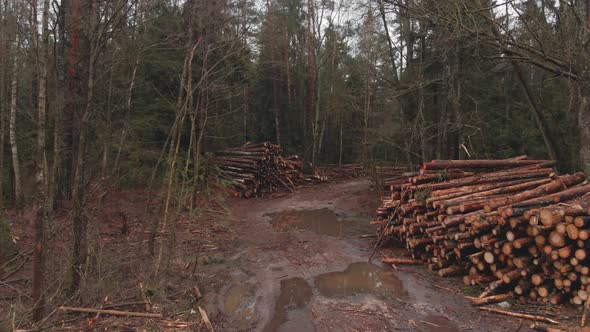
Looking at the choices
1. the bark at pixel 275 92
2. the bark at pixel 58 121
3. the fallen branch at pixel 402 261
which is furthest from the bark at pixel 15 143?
the bark at pixel 275 92

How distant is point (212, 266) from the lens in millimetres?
7062

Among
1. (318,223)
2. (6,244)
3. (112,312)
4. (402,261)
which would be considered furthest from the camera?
(318,223)

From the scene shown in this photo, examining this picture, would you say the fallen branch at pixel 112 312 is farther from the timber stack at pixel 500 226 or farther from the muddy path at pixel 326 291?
the timber stack at pixel 500 226

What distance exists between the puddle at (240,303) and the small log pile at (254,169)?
9.79 m

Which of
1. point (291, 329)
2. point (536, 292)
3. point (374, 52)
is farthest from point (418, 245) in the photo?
point (374, 52)

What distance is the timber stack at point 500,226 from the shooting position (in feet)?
16.0

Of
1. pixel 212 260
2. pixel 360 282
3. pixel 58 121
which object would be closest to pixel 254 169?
pixel 212 260

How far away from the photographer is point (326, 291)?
19.1 ft

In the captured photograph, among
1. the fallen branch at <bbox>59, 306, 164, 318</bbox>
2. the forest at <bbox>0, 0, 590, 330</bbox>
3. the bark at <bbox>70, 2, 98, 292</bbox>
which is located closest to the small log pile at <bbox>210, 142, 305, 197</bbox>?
the forest at <bbox>0, 0, 590, 330</bbox>

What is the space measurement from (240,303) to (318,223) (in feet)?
19.5

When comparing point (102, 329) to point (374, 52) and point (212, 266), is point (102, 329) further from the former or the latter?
point (374, 52)

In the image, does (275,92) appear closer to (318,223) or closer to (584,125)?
(318,223)

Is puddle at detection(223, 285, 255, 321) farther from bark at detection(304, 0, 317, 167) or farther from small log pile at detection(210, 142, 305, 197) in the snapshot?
bark at detection(304, 0, 317, 167)

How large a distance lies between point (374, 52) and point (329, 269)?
65.4 feet
